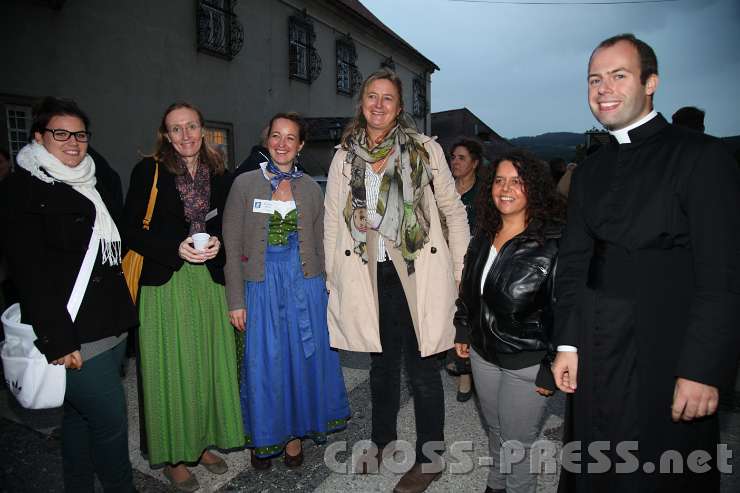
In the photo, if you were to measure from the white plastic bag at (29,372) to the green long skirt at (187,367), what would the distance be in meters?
0.62

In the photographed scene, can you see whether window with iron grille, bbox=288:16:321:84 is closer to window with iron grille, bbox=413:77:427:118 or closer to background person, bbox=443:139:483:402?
window with iron grille, bbox=413:77:427:118

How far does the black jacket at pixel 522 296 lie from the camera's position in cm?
215

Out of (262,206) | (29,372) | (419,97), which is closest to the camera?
(29,372)

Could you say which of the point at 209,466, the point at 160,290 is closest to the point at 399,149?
the point at 160,290

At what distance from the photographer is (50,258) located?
2059 mm

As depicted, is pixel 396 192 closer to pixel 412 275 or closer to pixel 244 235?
pixel 412 275

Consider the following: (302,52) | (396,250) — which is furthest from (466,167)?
(302,52)

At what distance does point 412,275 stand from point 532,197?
31.1 inches

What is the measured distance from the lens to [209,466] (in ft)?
9.80

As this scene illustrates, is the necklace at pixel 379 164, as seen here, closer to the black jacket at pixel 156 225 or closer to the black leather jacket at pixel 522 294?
the black leather jacket at pixel 522 294

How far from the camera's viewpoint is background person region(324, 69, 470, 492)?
2.64 meters

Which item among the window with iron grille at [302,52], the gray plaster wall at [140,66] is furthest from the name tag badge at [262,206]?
the window with iron grille at [302,52]

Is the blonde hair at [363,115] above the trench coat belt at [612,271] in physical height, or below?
above

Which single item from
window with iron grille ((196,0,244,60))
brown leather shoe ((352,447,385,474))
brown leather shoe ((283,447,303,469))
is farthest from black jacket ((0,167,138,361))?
window with iron grille ((196,0,244,60))
